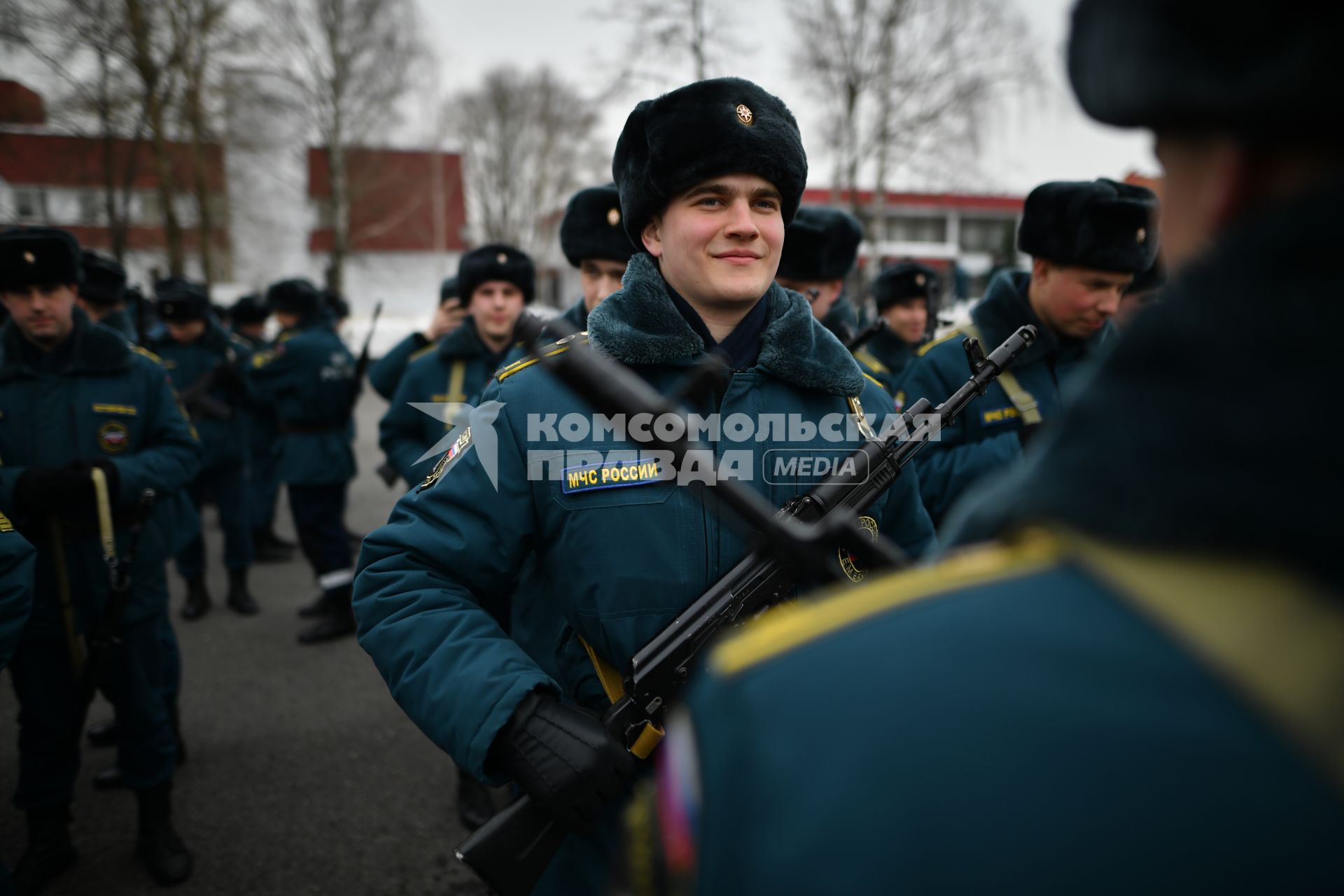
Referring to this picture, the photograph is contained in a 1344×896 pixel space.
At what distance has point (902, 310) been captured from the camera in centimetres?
584

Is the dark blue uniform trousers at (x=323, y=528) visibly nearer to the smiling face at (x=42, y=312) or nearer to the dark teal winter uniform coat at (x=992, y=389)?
the smiling face at (x=42, y=312)

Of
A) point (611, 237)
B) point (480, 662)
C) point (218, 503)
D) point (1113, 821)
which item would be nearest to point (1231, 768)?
point (1113, 821)

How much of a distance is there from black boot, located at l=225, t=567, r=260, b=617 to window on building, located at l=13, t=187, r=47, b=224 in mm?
26667

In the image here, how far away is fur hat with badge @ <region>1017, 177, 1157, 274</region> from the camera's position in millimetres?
3014

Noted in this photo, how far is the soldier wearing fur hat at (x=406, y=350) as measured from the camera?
208 inches

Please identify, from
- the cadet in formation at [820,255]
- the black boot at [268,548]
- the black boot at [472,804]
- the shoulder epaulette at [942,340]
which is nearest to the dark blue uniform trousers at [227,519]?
the black boot at [268,548]

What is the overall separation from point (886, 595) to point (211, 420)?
669 cm

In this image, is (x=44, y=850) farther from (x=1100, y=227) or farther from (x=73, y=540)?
(x=1100, y=227)

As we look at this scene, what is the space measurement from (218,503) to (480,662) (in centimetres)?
567

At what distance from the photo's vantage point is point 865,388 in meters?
2.04

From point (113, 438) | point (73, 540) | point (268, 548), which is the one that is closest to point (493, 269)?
point (113, 438)

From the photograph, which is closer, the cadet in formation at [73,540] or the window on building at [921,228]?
the cadet in formation at [73,540]

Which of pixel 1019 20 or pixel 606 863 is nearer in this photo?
pixel 606 863

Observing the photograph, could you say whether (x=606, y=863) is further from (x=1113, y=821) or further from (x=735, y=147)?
(x=735, y=147)
